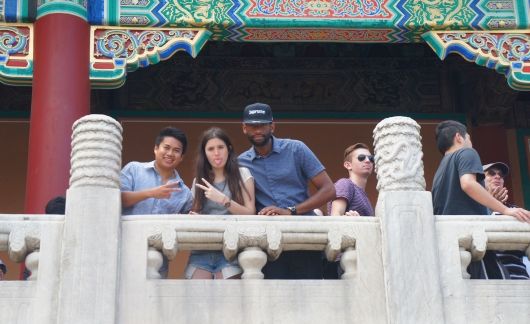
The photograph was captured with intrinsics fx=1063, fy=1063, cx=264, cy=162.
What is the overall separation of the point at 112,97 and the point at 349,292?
5.48 meters

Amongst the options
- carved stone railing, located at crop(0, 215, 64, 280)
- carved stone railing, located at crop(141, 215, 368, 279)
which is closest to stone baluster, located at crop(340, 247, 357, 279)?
carved stone railing, located at crop(141, 215, 368, 279)

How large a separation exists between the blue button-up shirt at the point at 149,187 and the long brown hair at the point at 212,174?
110 mm

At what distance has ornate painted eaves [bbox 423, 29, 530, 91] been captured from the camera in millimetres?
8852

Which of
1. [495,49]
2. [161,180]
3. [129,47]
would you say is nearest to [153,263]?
[161,180]

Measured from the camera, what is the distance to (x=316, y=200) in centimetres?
605

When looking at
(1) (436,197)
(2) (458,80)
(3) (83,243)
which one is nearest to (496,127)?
(2) (458,80)

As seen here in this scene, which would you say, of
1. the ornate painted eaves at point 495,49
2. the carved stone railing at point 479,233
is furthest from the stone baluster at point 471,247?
the ornate painted eaves at point 495,49

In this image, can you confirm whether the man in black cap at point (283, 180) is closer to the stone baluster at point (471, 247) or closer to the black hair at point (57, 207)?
the stone baluster at point (471, 247)

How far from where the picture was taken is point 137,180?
6133 mm

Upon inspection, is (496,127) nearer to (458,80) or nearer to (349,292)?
(458,80)

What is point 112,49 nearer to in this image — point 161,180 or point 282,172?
point 161,180

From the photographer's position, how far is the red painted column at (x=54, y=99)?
815 centimetres

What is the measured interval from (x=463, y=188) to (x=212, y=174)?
142 cm

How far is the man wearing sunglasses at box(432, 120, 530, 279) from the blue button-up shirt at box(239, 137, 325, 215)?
0.73m
